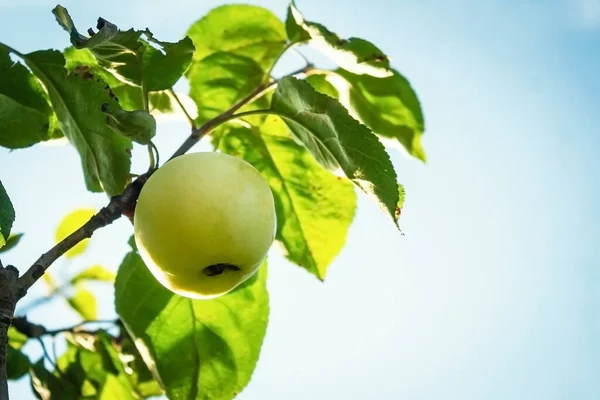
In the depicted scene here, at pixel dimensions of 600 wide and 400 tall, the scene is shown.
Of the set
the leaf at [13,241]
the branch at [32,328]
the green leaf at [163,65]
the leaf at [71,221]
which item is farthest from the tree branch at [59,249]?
the leaf at [71,221]

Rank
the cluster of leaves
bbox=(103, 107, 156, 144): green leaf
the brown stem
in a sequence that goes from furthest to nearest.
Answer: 1. the cluster of leaves
2. bbox=(103, 107, 156, 144): green leaf
3. the brown stem

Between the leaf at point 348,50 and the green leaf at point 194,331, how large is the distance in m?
0.45

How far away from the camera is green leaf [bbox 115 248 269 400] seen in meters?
1.46

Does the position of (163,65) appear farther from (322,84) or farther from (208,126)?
(322,84)

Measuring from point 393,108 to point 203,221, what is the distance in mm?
670

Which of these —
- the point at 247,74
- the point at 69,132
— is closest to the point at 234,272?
the point at 69,132

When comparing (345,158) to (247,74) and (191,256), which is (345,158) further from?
(247,74)

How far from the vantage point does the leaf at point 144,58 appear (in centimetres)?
126

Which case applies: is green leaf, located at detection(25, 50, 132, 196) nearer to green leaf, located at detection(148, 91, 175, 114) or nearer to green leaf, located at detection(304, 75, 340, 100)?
green leaf, located at detection(148, 91, 175, 114)

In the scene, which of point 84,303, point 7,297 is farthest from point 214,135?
point 84,303

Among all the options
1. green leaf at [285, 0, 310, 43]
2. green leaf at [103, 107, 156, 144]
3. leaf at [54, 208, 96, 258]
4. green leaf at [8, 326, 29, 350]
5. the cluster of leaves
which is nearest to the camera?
green leaf at [103, 107, 156, 144]

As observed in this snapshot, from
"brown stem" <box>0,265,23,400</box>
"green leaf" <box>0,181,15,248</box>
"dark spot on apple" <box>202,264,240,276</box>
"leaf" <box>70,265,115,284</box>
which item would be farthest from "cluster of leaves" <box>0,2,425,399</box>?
"leaf" <box>70,265,115,284</box>

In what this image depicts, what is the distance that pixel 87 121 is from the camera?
1.27 m

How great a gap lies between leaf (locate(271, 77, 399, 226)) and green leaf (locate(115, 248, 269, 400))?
0.35 meters
